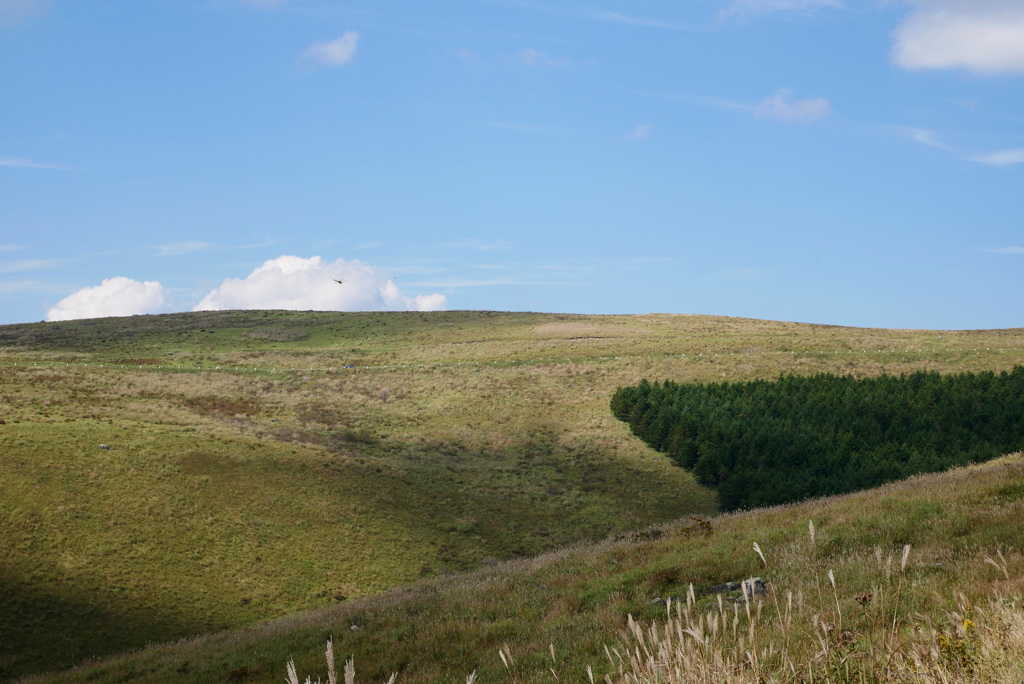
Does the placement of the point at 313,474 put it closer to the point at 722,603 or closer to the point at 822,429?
the point at 822,429

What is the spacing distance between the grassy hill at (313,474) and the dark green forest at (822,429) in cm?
285

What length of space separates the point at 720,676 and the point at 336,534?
40073mm

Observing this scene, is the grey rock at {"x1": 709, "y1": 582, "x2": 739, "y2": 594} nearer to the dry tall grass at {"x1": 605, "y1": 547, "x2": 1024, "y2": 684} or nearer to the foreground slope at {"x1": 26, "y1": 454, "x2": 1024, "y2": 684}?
the foreground slope at {"x1": 26, "y1": 454, "x2": 1024, "y2": 684}

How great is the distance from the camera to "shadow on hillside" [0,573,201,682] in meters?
28.0

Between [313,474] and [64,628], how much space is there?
20.2 meters

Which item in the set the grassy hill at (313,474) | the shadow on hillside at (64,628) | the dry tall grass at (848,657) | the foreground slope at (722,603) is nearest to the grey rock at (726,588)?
the foreground slope at (722,603)

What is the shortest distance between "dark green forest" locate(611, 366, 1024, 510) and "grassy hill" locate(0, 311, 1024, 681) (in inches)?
112

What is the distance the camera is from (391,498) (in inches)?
1918

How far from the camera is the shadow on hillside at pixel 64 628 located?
2800cm

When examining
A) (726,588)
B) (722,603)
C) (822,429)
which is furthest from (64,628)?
(822,429)

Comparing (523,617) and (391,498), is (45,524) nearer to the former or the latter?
(391,498)

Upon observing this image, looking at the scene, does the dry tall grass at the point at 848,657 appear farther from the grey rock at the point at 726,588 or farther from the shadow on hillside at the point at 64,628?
the shadow on hillside at the point at 64,628

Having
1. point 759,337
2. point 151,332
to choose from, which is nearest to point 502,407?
point 759,337

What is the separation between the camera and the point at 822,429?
5981 centimetres
